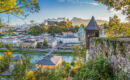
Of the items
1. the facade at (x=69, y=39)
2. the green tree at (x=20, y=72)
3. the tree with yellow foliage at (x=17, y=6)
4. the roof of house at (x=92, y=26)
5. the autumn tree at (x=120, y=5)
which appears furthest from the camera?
the facade at (x=69, y=39)

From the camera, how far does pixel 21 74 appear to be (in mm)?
3625

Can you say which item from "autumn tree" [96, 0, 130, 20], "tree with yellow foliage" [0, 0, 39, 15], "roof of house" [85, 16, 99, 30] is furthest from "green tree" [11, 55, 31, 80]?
"roof of house" [85, 16, 99, 30]

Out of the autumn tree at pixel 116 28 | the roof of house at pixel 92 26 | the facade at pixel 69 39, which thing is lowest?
the facade at pixel 69 39

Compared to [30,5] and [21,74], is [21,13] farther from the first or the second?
[21,74]

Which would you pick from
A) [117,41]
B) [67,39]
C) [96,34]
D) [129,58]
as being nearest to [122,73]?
[129,58]

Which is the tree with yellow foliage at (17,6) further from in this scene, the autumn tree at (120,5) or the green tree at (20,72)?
the green tree at (20,72)

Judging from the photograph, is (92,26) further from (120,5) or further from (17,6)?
(17,6)

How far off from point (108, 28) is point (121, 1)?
779 mm

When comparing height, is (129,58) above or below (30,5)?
below

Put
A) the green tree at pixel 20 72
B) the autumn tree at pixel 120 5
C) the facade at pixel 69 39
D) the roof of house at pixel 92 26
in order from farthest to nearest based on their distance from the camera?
the facade at pixel 69 39
the roof of house at pixel 92 26
the green tree at pixel 20 72
the autumn tree at pixel 120 5

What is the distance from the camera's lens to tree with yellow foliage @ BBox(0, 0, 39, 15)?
6.55ft

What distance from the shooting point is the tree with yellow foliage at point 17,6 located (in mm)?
1997

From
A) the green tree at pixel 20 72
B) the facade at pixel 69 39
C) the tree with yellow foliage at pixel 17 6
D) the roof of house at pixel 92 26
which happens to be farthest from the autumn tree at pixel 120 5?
the facade at pixel 69 39

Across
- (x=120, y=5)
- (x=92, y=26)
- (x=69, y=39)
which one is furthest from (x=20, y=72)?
(x=69, y=39)
